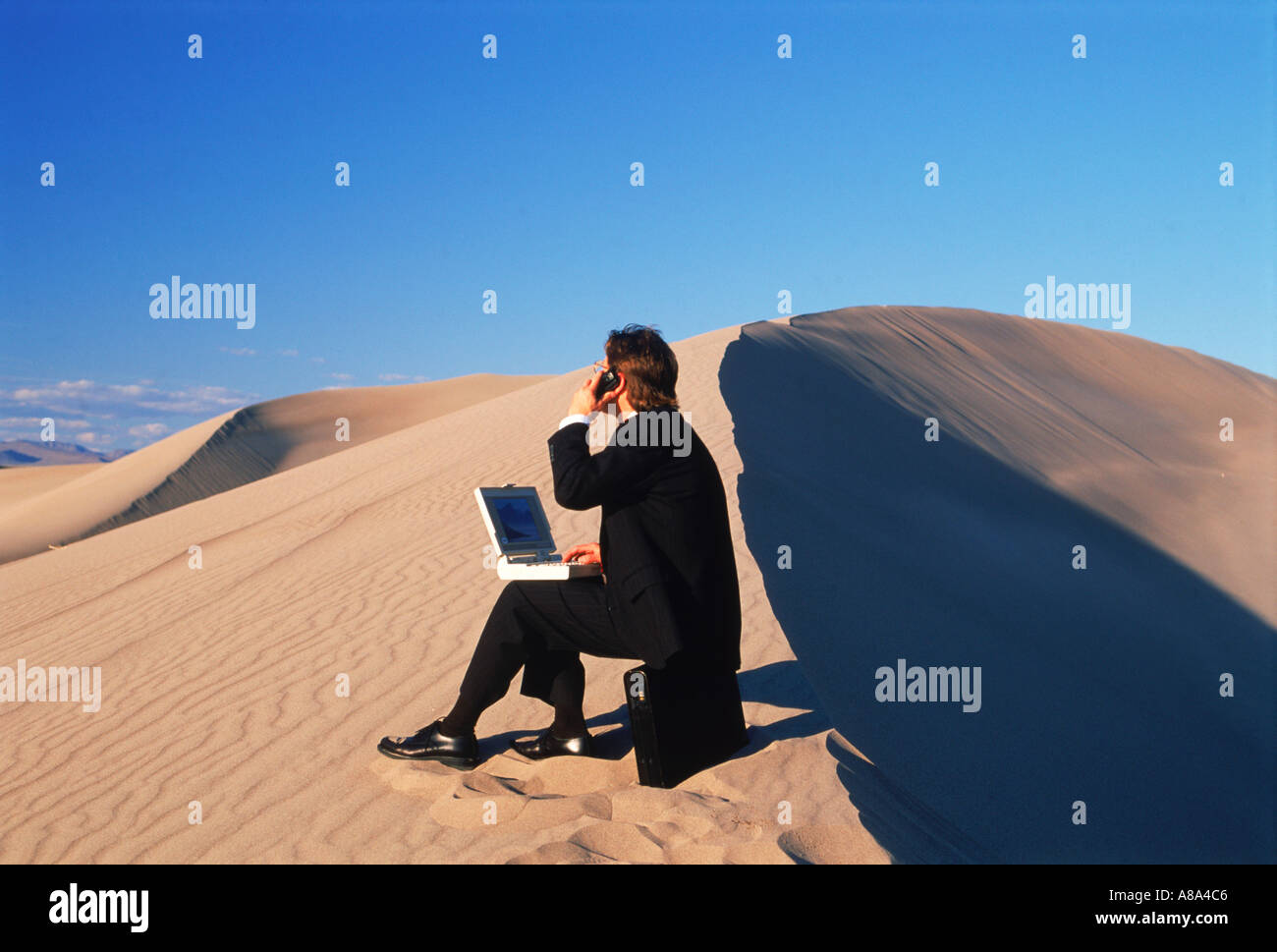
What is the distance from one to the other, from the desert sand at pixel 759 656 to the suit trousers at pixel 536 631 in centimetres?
47

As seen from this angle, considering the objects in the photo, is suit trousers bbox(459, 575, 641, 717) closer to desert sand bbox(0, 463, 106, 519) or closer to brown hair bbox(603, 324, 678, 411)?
brown hair bbox(603, 324, 678, 411)

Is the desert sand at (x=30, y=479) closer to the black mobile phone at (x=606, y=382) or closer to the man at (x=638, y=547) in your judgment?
the man at (x=638, y=547)

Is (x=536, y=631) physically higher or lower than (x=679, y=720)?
higher

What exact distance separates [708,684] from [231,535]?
10216 millimetres

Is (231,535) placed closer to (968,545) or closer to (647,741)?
(968,545)

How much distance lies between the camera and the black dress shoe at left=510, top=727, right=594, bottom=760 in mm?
4543

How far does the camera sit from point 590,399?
4.02 metres

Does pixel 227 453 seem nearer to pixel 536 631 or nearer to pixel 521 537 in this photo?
pixel 521 537

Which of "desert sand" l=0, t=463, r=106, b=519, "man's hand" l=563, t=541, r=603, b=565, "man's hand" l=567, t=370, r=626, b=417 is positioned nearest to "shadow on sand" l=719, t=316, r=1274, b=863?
"man's hand" l=563, t=541, r=603, b=565

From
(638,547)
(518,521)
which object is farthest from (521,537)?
(638,547)

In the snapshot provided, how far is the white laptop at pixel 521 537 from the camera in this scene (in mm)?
4184

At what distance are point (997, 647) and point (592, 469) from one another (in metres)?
5.45

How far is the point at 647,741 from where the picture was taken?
3.97m

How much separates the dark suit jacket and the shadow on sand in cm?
96
